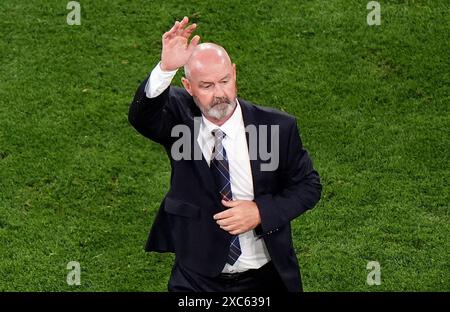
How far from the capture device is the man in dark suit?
230 inches

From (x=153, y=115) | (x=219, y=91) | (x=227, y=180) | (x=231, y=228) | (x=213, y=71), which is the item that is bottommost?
(x=231, y=228)

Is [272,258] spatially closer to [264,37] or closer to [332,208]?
[332,208]

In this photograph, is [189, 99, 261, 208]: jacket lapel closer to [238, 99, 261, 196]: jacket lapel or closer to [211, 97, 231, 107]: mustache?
[238, 99, 261, 196]: jacket lapel

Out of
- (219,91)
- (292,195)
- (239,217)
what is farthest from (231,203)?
(219,91)

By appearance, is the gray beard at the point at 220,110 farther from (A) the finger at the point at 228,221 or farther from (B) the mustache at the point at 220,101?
(A) the finger at the point at 228,221

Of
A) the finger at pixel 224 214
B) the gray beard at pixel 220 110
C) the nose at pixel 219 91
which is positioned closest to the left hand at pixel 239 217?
the finger at pixel 224 214

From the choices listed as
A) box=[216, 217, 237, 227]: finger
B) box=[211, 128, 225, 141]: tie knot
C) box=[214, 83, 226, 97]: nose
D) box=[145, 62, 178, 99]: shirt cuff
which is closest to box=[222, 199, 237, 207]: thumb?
box=[216, 217, 237, 227]: finger

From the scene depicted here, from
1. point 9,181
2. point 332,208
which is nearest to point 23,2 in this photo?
point 9,181

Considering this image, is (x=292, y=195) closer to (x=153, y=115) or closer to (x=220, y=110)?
(x=220, y=110)

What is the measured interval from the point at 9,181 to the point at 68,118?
0.95 meters

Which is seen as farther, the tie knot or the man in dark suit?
the tie knot

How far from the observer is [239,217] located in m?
5.80

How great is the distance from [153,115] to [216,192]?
1.81 feet

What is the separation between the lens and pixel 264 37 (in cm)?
1081
